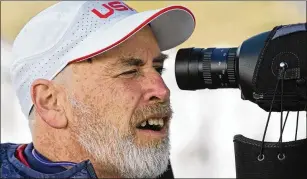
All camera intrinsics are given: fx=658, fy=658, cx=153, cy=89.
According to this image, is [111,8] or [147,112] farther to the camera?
[111,8]

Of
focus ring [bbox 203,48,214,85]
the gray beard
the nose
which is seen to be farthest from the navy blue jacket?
focus ring [bbox 203,48,214,85]

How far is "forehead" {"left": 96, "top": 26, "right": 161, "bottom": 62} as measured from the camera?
1228 mm

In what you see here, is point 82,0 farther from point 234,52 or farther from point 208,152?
point 208,152

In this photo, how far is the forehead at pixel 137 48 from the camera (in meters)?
1.23

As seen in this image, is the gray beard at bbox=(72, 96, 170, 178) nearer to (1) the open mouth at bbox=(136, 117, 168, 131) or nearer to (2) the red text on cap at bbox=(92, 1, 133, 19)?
(1) the open mouth at bbox=(136, 117, 168, 131)

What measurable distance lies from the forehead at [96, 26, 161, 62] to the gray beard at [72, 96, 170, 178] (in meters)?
0.12

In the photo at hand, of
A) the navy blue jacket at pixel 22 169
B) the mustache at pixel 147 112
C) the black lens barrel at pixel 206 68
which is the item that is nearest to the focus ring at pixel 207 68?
the black lens barrel at pixel 206 68

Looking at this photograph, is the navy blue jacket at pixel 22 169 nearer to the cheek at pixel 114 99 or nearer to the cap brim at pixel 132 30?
the cheek at pixel 114 99

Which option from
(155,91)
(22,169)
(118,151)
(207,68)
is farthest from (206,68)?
(22,169)

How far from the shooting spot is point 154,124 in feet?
4.00

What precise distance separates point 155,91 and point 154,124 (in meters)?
0.06

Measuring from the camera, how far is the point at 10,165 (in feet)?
4.04

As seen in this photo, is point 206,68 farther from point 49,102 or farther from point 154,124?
point 49,102

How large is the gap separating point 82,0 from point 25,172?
13.9 inches
